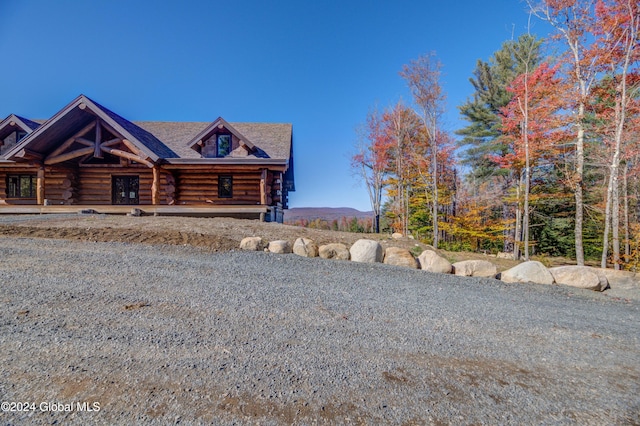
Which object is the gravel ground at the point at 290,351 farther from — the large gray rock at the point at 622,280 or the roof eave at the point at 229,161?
the roof eave at the point at 229,161

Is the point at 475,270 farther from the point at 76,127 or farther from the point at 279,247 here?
the point at 76,127

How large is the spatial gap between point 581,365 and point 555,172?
575 inches

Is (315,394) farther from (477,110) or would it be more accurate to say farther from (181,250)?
(477,110)

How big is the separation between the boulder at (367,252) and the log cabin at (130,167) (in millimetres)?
6448

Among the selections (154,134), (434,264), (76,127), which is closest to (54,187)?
(76,127)

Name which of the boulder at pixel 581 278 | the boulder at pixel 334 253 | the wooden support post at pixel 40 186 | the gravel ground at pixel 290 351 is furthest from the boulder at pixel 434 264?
the wooden support post at pixel 40 186

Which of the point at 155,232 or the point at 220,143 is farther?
the point at 220,143

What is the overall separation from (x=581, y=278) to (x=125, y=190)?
19082 millimetres

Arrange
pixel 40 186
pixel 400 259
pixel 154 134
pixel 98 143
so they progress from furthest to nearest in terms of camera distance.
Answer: pixel 154 134
pixel 98 143
pixel 40 186
pixel 400 259

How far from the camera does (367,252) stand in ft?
23.2

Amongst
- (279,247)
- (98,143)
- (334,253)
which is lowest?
(334,253)

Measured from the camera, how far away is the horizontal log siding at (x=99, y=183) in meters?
14.9

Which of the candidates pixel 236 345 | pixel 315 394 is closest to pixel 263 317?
pixel 236 345

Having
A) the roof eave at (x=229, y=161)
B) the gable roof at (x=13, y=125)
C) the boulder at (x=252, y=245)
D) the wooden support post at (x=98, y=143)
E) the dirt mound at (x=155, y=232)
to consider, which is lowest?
the boulder at (x=252, y=245)
